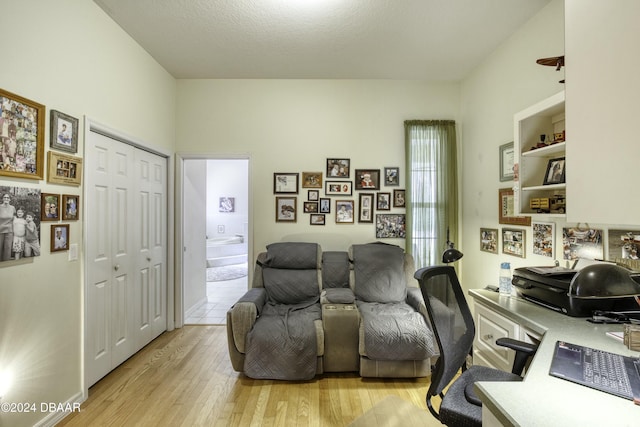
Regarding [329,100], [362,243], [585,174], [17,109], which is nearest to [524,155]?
[585,174]

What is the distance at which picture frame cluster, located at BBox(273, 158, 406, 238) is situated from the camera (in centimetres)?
348

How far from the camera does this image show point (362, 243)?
350 centimetres

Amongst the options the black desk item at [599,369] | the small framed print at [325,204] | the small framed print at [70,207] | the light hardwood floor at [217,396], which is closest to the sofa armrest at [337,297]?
the light hardwood floor at [217,396]

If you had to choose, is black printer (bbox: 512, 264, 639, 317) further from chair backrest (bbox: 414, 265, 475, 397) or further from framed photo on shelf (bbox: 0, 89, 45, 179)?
framed photo on shelf (bbox: 0, 89, 45, 179)

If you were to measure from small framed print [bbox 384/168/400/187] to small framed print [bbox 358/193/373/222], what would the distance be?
10.2 inches

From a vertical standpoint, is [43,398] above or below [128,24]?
below

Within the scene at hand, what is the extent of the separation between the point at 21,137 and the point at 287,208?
2269 millimetres

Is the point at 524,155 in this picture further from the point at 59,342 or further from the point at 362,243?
the point at 59,342

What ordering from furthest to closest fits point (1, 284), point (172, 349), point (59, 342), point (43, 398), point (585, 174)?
1. point (172, 349)
2. point (59, 342)
3. point (43, 398)
4. point (1, 284)
5. point (585, 174)

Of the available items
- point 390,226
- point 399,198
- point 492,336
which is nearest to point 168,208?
point 390,226

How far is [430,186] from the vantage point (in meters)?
3.43

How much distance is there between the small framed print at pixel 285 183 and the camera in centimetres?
348

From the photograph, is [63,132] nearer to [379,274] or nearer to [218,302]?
[379,274]

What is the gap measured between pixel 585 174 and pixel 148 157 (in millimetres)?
3374
